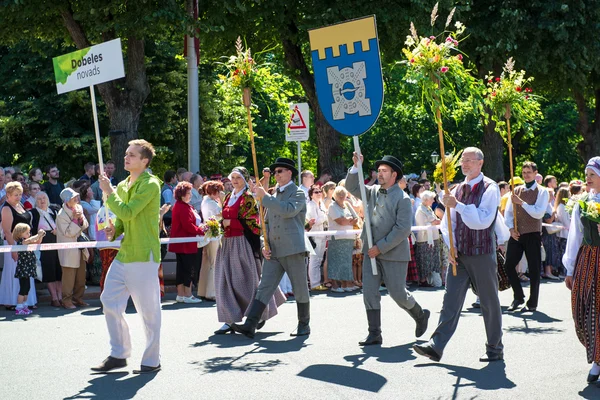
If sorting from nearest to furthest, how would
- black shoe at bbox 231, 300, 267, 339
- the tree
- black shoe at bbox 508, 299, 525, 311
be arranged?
black shoe at bbox 231, 300, 267, 339, black shoe at bbox 508, 299, 525, 311, the tree

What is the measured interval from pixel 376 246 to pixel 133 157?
2.73m

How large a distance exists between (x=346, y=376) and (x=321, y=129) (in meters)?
14.5

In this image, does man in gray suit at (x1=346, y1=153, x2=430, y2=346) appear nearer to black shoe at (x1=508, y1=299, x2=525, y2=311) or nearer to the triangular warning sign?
black shoe at (x1=508, y1=299, x2=525, y2=311)

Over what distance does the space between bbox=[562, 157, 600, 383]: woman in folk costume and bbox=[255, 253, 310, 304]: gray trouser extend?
3308 mm

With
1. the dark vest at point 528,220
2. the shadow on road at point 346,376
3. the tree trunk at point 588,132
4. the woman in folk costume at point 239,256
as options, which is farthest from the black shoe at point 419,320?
the tree trunk at point 588,132

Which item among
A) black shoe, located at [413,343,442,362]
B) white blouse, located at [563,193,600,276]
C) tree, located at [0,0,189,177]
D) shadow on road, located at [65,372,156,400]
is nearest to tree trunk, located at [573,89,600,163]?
tree, located at [0,0,189,177]

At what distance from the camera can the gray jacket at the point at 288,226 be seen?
10.1 meters

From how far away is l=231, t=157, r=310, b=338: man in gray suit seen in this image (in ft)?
33.0

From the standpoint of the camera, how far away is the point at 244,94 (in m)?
9.99

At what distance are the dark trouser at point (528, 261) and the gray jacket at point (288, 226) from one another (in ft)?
11.1

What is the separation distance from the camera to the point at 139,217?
8.15 m

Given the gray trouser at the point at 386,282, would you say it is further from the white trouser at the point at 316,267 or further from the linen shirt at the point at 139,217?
the white trouser at the point at 316,267

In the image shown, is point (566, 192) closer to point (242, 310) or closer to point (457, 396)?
point (242, 310)

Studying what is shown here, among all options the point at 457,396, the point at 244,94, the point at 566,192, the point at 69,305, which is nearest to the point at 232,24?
the point at 566,192
